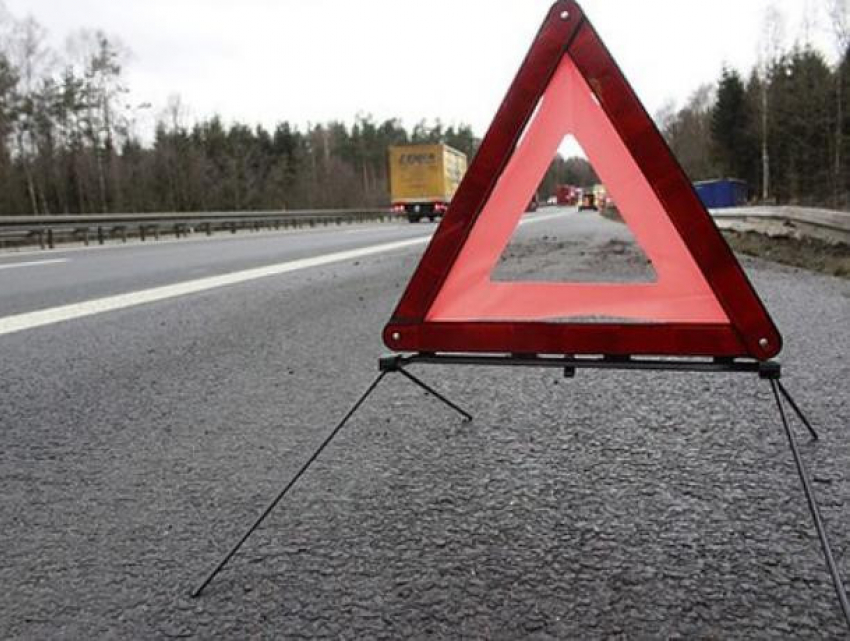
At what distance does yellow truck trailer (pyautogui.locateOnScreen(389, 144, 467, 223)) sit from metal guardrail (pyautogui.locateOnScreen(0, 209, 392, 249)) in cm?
511

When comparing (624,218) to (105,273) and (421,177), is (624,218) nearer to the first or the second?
(105,273)

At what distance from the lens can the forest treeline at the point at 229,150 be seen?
4706 cm

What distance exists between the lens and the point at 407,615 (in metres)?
1.34

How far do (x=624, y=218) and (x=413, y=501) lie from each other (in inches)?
36.1

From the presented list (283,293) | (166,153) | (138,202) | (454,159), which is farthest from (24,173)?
(283,293)

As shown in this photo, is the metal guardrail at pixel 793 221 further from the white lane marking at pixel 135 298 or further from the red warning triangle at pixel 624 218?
the red warning triangle at pixel 624 218

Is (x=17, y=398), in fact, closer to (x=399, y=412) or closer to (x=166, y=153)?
(x=399, y=412)

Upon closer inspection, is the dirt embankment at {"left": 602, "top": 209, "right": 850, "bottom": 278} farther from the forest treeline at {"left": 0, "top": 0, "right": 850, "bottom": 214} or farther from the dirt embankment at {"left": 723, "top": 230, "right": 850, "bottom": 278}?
the forest treeline at {"left": 0, "top": 0, "right": 850, "bottom": 214}

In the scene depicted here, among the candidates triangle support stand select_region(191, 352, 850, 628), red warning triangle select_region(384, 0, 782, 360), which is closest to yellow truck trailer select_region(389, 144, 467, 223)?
red warning triangle select_region(384, 0, 782, 360)

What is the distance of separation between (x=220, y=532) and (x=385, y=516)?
406 mm

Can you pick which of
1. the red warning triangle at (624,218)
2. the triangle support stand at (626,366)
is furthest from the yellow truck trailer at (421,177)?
the triangle support stand at (626,366)

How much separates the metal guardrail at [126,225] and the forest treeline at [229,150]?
13.5 meters

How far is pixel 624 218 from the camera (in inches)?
68.7

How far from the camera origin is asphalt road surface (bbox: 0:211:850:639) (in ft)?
4.47
